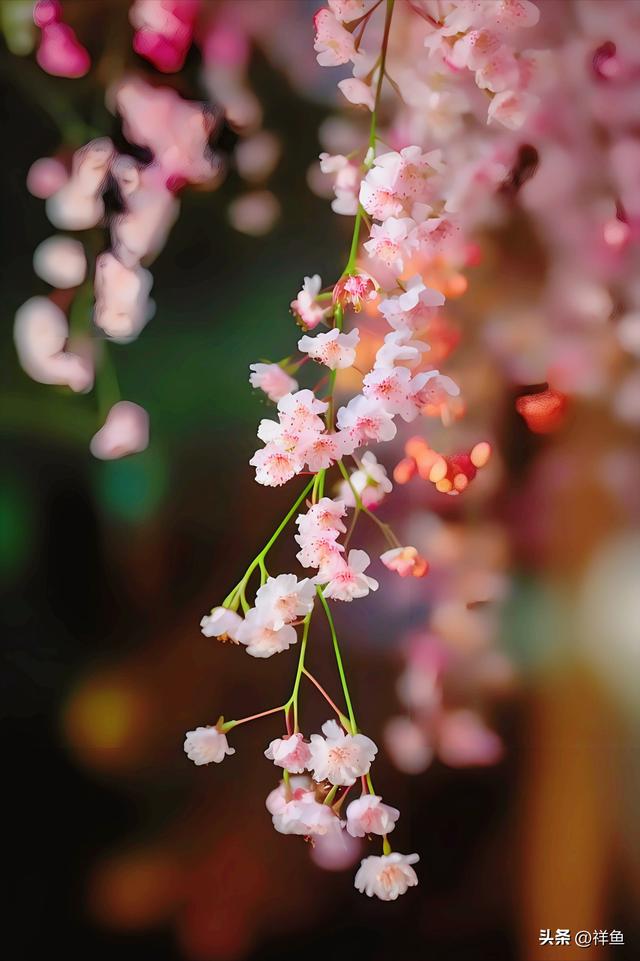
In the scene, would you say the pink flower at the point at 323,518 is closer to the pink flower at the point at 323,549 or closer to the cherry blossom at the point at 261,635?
the pink flower at the point at 323,549

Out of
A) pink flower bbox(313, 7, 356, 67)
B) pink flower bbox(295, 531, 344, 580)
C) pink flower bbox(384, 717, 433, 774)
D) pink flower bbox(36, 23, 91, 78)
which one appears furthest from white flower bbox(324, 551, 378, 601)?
pink flower bbox(36, 23, 91, 78)

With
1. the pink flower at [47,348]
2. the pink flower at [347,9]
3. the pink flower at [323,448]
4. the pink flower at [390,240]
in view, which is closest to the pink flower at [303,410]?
the pink flower at [323,448]

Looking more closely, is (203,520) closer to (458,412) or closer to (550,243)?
(458,412)

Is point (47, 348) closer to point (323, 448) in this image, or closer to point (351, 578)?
point (323, 448)

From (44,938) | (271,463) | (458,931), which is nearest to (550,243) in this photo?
(271,463)

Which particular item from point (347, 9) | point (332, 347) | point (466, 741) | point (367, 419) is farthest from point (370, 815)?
point (347, 9)

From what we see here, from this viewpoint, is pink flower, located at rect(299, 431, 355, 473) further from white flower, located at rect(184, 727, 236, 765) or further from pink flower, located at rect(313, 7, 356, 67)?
pink flower, located at rect(313, 7, 356, 67)
